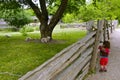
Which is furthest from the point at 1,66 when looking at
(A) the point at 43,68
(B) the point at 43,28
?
(B) the point at 43,28

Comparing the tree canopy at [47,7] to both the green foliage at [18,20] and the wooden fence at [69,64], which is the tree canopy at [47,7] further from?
the green foliage at [18,20]

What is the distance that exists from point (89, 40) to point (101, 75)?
96 cm

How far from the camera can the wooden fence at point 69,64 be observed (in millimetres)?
3863

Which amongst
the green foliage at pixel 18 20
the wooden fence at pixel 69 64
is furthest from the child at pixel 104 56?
the green foliage at pixel 18 20

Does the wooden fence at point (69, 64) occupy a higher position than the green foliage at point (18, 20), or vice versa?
the wooden fence at point (69, 64)

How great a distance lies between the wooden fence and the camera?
3.86 m

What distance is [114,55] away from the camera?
11336 mm

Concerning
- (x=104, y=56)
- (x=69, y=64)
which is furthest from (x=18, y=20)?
(x=69, y=64)

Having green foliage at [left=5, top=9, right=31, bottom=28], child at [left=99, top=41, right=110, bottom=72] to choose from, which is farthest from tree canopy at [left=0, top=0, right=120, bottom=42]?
green foliage at [left=5, top=9, right=31, bottom=28]

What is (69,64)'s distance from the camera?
565cm

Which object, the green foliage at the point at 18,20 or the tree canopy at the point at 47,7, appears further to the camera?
the green foliage at the point at 18,20

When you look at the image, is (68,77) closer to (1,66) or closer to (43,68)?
(43,68)

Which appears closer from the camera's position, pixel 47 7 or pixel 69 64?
pixel 69 64

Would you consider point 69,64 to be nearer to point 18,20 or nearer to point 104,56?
point 104,56
